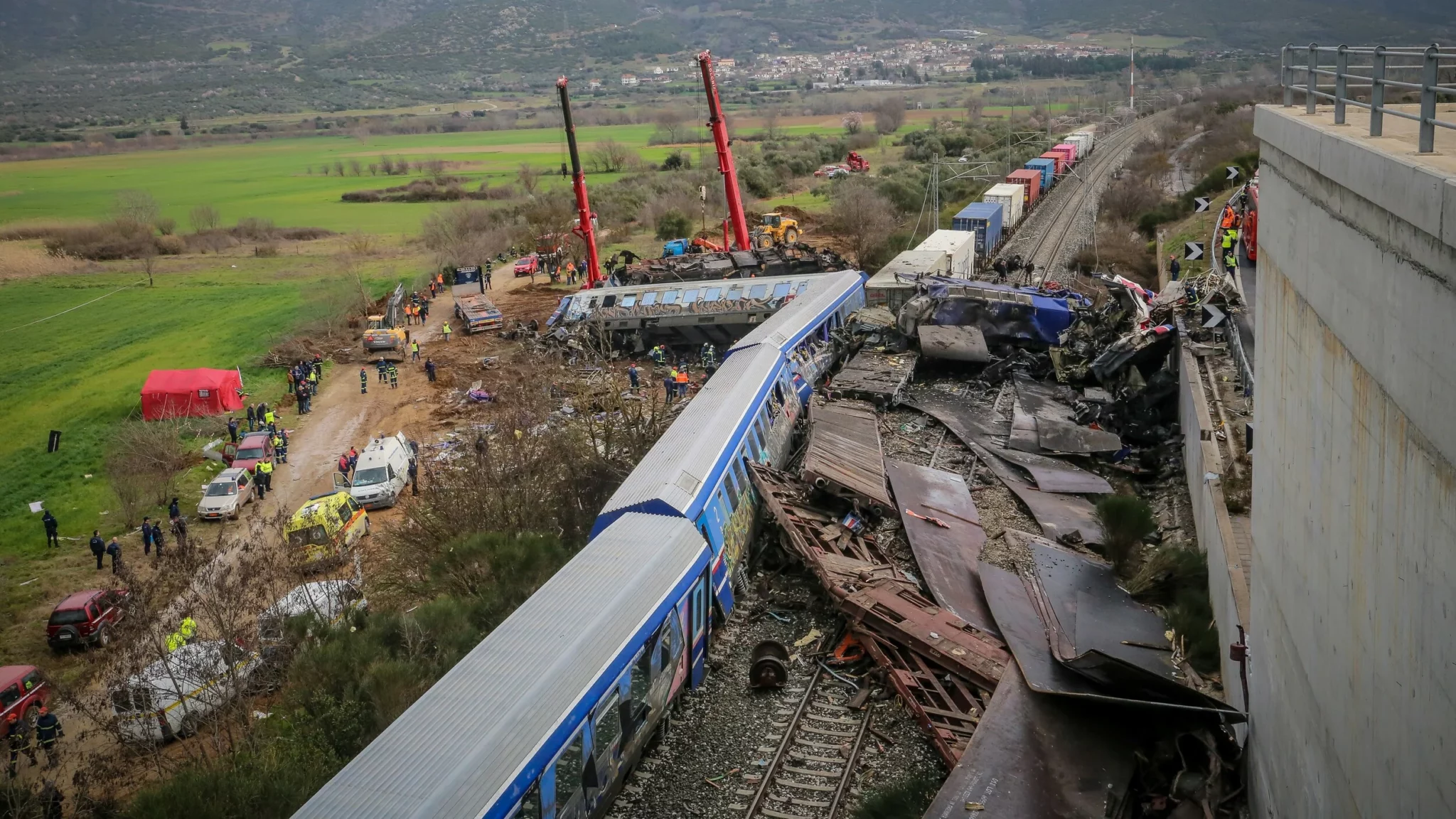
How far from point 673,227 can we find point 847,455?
152ft

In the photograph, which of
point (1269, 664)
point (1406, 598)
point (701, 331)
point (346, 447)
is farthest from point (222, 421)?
point (1406, 598)

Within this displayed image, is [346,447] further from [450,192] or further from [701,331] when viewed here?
[450,192]

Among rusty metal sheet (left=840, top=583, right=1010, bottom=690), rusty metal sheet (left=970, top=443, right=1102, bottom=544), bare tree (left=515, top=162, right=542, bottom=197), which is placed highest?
bare tree (left=515, top=162, right=542, bottom=197)

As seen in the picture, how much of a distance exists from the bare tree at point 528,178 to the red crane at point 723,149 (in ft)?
129

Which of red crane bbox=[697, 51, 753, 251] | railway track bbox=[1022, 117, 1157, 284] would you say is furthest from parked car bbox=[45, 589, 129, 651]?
railway track bbox=[1022, 117, 1157, 284]

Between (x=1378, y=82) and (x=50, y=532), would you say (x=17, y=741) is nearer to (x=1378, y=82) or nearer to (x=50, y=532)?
(x=50, y=532)

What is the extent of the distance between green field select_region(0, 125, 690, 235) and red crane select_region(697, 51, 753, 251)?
28.0m

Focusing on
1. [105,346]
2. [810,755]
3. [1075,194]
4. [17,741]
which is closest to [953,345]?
[810,755]

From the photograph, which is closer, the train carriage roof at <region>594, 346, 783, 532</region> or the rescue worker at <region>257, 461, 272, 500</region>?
the train carriage roof at <region>594, 346, 783, 532</region>

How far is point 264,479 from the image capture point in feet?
90.8

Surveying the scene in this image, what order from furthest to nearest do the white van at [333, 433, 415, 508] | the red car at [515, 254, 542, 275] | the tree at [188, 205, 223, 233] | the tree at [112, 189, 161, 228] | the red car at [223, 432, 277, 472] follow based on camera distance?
the tree at [188, 205, 223, 233]
the tree at [112, 189, 161, 228]
the red car at [515, 254, 542, 275]
the red car at [223, 432, 277, 472]
the white van at [333, 433, 415, 508]

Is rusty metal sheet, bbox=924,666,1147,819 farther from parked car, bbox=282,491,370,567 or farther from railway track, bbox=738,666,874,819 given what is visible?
parked car, bbox=282,491,370,567

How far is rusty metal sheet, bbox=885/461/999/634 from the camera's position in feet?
49.9

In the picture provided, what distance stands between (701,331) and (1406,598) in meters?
30.5
